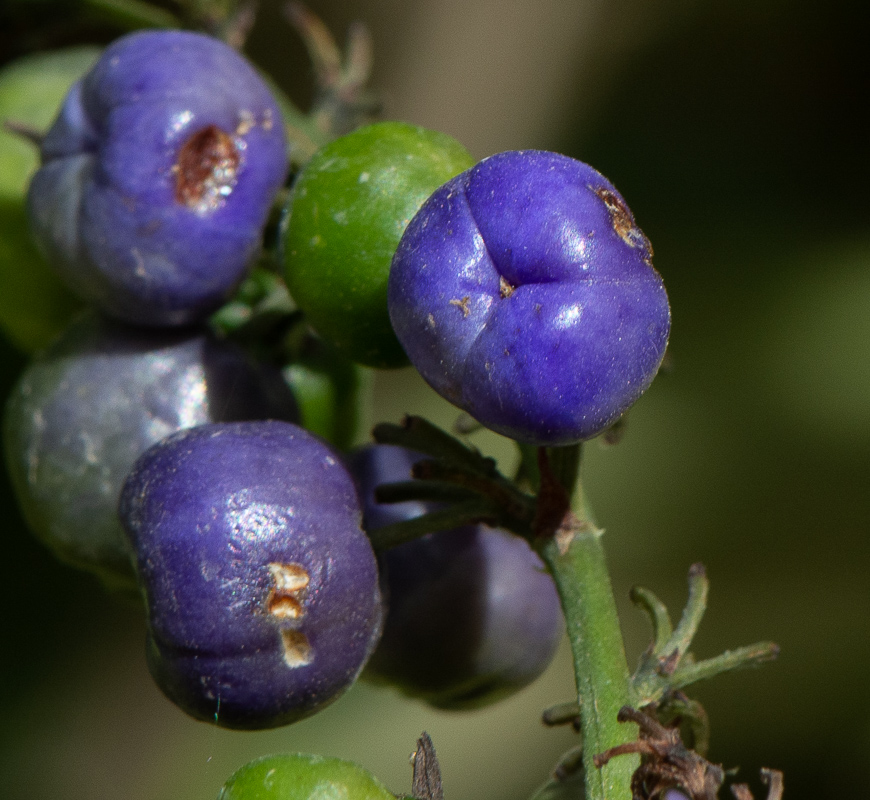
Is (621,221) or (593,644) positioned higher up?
(621,221)

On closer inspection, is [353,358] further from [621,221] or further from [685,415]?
[685,415]

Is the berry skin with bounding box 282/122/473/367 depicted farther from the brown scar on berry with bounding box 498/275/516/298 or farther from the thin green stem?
the thin green stem

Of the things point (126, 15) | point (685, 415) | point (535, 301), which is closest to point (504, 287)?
point (535, 301)

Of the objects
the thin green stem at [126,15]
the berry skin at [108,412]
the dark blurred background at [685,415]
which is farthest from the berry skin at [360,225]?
the dark blurred background at [685,415]

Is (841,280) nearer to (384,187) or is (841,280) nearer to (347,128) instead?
(347,128)

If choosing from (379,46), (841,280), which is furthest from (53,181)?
(841,280)

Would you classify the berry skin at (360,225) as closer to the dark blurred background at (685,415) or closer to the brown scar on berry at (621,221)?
the brown scar on berry at (621,221)
